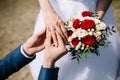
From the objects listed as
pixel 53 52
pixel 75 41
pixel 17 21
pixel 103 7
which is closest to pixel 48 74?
pixel 53 52

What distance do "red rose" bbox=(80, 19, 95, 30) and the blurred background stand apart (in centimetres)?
145

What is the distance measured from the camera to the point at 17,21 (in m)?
3.88

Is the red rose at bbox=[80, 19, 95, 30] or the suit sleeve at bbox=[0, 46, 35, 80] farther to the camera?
the suit sleeve at bbox=[0, 46, 35, 80]

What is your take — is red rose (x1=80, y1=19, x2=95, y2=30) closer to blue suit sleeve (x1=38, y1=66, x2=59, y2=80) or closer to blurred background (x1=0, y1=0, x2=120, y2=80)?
blue suit sleeve (x1=38, y1=66, x2=59, y2=80)

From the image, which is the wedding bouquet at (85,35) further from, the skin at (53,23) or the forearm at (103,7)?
the forearm at (103,7)

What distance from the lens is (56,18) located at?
6.13ft

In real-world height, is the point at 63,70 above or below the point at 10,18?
below

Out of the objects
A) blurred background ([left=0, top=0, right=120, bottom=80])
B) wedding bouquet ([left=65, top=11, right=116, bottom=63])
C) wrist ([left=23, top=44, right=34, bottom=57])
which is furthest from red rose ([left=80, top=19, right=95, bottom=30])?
blurred background ([left=0, top=0, right=120, bottom=80])

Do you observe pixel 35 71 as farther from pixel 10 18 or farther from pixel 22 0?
pixel 22 0

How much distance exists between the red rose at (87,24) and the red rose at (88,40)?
0.06 metres

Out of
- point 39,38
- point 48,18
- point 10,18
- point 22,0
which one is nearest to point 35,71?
point 39,38

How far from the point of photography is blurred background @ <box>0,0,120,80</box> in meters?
3.45

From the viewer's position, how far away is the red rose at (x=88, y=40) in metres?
1.69

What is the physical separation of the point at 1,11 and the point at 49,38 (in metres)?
2.46
